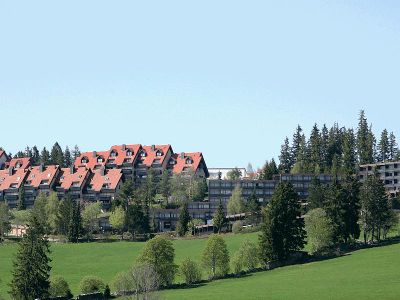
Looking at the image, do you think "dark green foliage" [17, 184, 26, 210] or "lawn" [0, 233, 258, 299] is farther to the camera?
"dark green foliage" [17, 184, 26, 210]

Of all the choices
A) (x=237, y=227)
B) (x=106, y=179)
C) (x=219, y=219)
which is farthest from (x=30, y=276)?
(x=106, y=179)

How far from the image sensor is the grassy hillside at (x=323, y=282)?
88000mm

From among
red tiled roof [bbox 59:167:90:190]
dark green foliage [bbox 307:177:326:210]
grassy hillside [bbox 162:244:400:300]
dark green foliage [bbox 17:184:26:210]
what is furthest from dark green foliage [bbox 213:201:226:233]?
dark green foliage [bbox 17:184:26:210]

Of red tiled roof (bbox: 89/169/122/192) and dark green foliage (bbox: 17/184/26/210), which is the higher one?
red tiled roof (bbox: 89/169/122/192)

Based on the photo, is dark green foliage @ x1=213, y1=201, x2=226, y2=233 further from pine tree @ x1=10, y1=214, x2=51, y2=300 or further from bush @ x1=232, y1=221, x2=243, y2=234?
pine tree @ x1=10, y1=214, x2=51, y2=300

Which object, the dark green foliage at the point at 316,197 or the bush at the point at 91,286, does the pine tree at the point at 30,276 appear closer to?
the bush at the point at 91,286

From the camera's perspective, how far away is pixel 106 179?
19450 cm

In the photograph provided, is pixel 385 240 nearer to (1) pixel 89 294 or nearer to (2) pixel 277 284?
(2) pixel 277 284

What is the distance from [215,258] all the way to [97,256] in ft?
116

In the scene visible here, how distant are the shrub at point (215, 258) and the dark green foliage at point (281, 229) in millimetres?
7319

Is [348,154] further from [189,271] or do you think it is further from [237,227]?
[189,271]

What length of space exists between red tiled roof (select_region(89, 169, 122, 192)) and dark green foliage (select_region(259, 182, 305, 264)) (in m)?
72.8

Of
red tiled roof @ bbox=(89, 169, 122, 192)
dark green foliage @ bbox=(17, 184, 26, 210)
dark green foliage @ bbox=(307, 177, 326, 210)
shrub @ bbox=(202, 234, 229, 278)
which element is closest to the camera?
shrub @ bbox=(202, 234, 229, 278)

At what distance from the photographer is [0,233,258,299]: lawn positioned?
4892 inches
